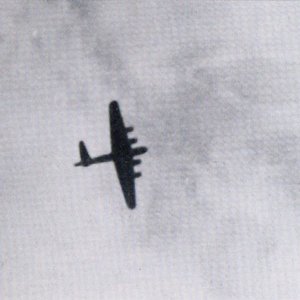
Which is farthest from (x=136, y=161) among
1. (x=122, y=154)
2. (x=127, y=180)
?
(x=127, y=180)

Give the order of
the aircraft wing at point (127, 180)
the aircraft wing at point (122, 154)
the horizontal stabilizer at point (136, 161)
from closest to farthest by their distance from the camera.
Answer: the aircraft wing at point (122, 154) → the horizontal stabilizer at point (136, 161) → the aircraft wing at point (127, 180)

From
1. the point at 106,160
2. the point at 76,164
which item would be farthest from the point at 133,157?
the point at 76,164

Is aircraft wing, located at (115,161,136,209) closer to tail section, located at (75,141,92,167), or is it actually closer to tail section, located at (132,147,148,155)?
tail section, located at (132,147,148,155)

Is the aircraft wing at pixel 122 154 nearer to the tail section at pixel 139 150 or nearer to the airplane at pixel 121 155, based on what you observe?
the airplane at pixel 121 155

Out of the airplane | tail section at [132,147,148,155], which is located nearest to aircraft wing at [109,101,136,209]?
the airplane

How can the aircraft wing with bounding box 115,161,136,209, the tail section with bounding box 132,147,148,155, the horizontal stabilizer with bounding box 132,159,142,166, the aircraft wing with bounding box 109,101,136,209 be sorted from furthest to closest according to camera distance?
1. the aircraft wing with bounding box 115,161,136,209
2. the horizontal stabilizer with bounding box 132,159,142,166
3. the tail section with bounding box 132,147,148,155
4. the aircraft wing with bounding box 109,101,136,209

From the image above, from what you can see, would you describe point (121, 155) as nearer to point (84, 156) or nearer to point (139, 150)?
point (139, 150)

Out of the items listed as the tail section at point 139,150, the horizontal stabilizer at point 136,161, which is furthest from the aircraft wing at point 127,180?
the tail section at point 139,150

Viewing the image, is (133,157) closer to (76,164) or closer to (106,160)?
(106,160)
